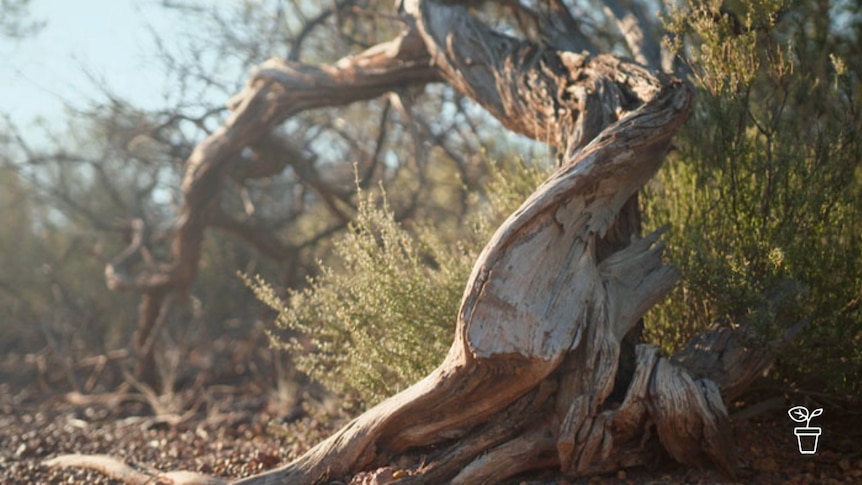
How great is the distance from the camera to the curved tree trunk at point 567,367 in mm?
3342

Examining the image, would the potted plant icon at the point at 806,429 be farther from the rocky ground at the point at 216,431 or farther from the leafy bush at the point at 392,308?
the leafy bush at the point at 392,308

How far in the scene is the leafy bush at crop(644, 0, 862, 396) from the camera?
3756 mm

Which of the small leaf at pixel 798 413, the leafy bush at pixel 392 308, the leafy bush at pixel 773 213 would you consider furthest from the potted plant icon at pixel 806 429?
the leafy bush at pixel 392 308

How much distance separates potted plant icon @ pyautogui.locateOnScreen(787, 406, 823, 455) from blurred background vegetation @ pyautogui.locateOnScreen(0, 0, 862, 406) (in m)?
0.11

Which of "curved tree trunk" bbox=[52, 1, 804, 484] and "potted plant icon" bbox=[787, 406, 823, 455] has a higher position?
"curved tree trunk" bbox=[52, 1, 804, 484]

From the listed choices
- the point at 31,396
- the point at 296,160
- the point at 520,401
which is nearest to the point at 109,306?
the point at 31,396

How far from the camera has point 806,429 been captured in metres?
4.00

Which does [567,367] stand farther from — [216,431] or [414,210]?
[414,210]

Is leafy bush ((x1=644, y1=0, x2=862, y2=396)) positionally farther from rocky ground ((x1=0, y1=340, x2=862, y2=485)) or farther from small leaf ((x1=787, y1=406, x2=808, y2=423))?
rocky ground ((x1=0, y1=340, x2=862, y2=485))

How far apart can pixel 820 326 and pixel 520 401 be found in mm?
1380

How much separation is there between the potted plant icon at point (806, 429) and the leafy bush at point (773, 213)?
0.13 m

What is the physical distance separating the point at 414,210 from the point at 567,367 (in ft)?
15.9

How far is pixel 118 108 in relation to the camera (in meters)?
7.93

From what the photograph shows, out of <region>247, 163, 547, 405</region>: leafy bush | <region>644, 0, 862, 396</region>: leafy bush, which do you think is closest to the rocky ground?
<region>644, 0, 862, 396</region>: leafy bush
